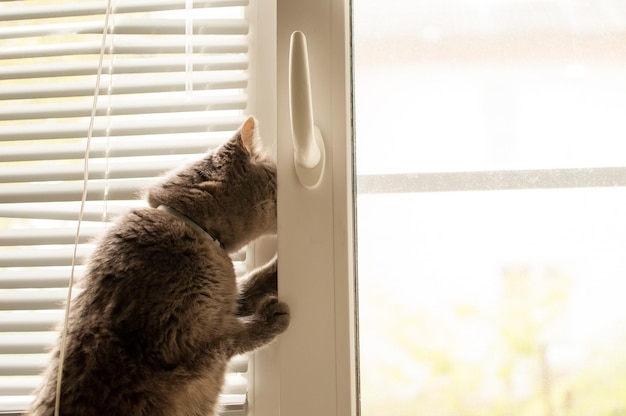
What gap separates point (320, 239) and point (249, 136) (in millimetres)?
192

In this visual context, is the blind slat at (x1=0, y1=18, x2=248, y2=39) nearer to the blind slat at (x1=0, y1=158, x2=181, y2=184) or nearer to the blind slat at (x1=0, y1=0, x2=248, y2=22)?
the blind slat at (x1=0, y1=0, x2=248, y2=22)

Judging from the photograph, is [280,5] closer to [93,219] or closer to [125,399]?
[93,219]

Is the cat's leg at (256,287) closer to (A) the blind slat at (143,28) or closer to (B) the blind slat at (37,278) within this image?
(B) the blind slat at (37,278)

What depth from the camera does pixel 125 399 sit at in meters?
0.76

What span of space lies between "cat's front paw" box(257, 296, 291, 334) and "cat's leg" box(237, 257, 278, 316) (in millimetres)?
60

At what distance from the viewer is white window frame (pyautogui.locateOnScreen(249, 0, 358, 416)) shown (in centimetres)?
79

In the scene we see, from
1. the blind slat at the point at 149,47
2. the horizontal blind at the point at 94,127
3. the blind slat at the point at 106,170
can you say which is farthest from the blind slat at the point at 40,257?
the blind slat at the point at 149,47

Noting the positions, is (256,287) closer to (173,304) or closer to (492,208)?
(173,304)

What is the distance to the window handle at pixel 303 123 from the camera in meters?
0.71

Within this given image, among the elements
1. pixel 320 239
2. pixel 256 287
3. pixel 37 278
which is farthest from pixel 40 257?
pixel 320 239

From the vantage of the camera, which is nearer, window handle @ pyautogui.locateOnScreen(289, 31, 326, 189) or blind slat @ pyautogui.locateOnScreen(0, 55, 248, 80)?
window handle @ pyautogui.locateOnScreen(289, 31, 326, 189)

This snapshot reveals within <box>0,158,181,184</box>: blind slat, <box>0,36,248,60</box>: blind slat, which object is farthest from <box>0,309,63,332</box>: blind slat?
<box>0,36,248,60</box>: blind slat

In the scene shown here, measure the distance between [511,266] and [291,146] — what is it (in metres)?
0.34

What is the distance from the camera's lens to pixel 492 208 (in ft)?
2.68
